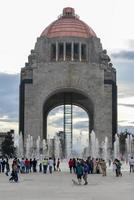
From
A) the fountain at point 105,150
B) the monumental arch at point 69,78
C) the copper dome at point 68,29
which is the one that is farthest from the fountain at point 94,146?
the copper dome at point 68,29

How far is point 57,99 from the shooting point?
71125mm

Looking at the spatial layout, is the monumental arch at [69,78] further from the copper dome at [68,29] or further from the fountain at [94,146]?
the fountain at [94,146]

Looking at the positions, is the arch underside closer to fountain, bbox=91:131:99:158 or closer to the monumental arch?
the monumental arch

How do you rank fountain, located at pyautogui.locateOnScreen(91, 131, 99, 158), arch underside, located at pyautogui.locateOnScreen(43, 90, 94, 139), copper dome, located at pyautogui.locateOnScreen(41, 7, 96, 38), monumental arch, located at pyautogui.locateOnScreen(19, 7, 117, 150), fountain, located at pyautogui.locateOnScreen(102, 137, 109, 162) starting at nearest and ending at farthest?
fountain, located at pyautogui.locateOnScreen(102, 137, 109, 162), fountain, located at pyautogui.locateOnScreen(91, 131, 99, 158), monumental arch, located at pyautogui.locateOnScreen(19, 7, 117, 150), arch underside, located at pyautogui.locateOnScreen(43, 90, 94, 139), copper dome, located at pyautogui.locateOnScreen(41, 7, 96, 38)

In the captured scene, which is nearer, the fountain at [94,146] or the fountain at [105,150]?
the fountain at [105,150]

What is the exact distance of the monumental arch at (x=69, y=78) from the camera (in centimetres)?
6303

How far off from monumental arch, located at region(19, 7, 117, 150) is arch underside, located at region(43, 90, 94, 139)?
282 mm

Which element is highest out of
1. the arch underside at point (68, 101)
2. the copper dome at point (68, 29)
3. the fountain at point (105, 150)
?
the copper dome at point (68, 29)

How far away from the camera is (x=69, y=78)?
63.2 metres

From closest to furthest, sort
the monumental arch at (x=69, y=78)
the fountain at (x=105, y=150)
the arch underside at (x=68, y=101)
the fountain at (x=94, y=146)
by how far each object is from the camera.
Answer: the fountain at (x=105, y=150) → the fountain at (x=94, y=146) → the monumental arch at (x=69, y=78) → the arch underside at (x=68, y=101)

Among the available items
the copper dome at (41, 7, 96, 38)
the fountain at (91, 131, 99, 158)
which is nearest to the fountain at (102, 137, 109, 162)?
the fountain at (91, 131, 99, 158)

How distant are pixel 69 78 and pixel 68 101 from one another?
9.18 m

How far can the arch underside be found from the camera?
66.8 m

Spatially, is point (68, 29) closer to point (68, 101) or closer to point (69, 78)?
point (69, 78)
